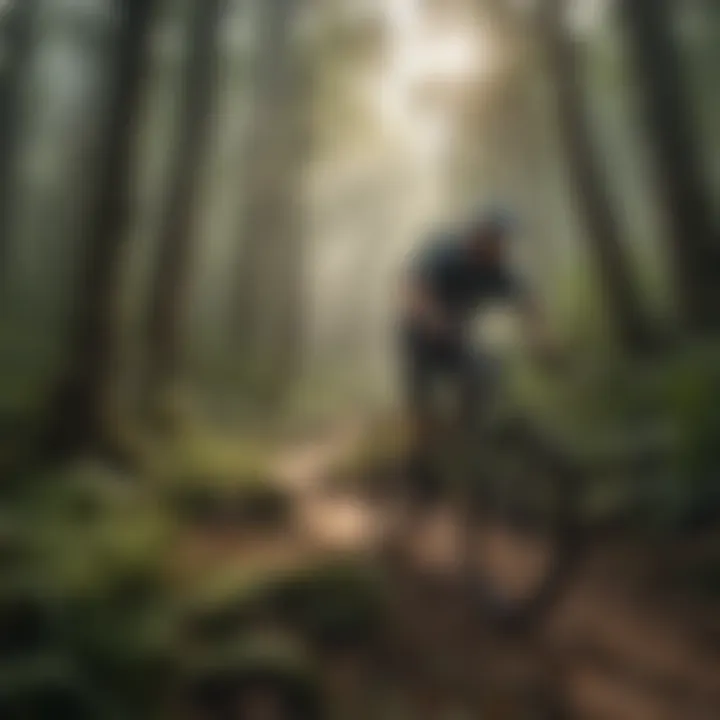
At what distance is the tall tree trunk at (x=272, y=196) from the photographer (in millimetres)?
2773

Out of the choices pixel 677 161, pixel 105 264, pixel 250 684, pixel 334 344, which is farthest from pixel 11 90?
pixel 677 161

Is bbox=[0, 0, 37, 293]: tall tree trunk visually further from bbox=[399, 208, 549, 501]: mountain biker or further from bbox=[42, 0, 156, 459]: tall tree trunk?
bbox=[399, 208, 549, 501]: mountain biker

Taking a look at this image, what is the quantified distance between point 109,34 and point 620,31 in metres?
1.34

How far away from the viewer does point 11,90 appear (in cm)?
283

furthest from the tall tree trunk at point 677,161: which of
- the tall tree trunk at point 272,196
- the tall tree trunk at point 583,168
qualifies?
the tall tree trunk at point 272,196

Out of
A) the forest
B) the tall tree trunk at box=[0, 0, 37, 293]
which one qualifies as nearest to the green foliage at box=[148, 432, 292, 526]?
the forest

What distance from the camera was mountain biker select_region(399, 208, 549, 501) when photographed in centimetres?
266

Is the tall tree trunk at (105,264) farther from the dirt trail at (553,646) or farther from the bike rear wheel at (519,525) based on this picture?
the bike rear wheel at (519,525)

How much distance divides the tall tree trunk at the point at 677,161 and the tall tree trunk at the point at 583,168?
0.53 feet

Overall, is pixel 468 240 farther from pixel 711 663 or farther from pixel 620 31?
pixel 711 663

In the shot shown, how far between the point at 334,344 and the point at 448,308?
0.30 metres

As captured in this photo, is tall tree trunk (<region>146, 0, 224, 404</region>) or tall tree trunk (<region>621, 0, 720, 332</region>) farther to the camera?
tall tree trunk (<region>621, 0, 720, 332</region>)

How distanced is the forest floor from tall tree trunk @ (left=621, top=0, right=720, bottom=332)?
0.65m

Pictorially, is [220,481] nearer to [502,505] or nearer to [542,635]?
[502,505]
